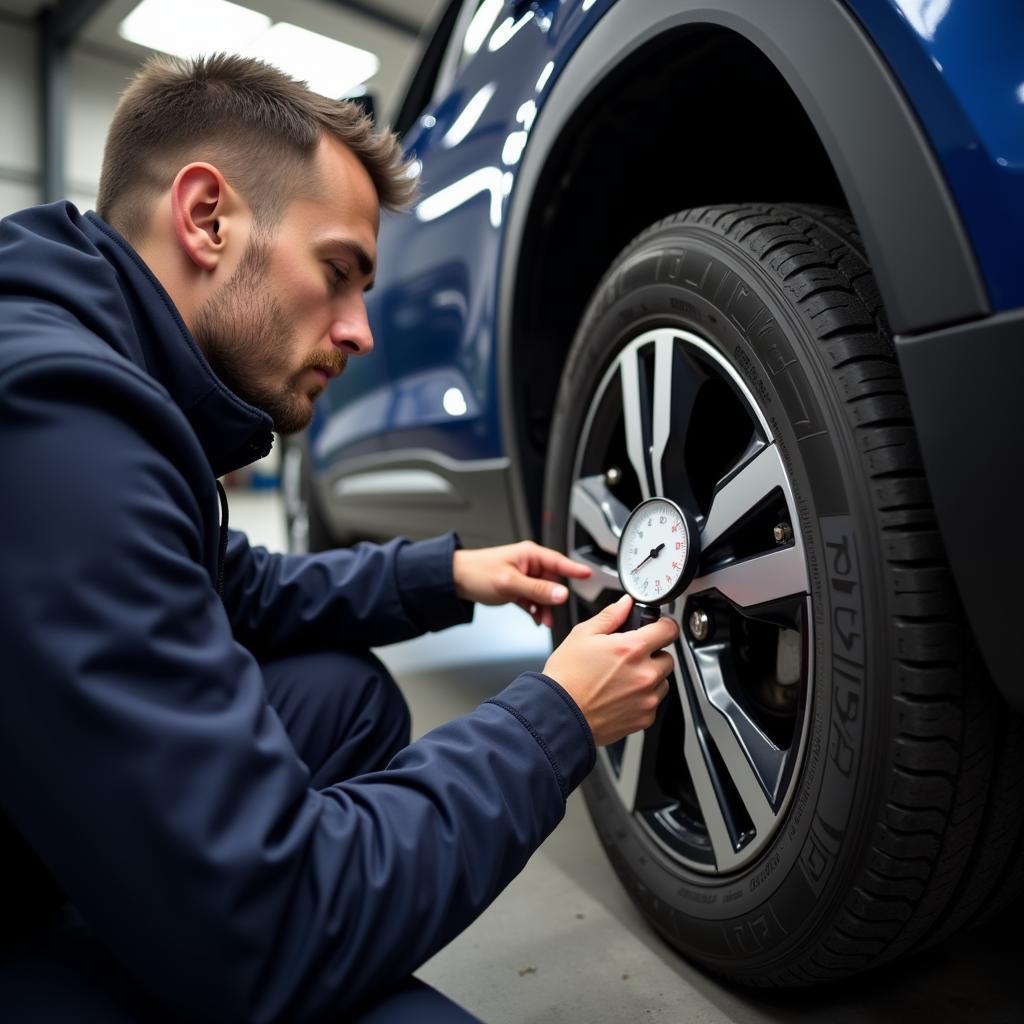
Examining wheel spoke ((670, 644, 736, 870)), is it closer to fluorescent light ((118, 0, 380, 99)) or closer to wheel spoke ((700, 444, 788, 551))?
wheel spoke ((700, 444, 788, 551))

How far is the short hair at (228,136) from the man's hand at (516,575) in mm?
433

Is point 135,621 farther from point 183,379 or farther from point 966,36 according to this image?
point 966,36

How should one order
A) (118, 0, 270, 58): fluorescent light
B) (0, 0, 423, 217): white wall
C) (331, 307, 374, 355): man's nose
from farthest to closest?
(0, 0, 423, 217): white wall < (118, 0, 270, 58): fluorescent light < (331, 307, 374, 355): man's nose

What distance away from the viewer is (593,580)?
96 centimetres

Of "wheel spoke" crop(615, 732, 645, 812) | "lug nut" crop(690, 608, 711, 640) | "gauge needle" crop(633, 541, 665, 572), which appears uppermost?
"gauge needle" crop(633, 541, 665, 572)

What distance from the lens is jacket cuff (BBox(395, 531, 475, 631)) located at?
1.06 m

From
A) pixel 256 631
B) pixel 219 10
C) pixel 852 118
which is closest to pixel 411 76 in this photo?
pixel 256 631

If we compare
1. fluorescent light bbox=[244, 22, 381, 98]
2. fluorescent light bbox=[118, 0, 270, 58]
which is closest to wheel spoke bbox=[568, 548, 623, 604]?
fluorescent light bbox=[244, 22, 381, 98]

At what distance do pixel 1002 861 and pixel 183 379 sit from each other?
750 mm

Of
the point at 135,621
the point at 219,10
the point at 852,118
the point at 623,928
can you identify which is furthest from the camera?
the point at 219,10

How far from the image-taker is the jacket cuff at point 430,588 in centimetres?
106

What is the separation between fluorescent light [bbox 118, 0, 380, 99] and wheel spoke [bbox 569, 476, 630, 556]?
6.63 m

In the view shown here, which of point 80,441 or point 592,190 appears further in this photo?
point 592,190

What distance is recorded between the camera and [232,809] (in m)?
0.44
